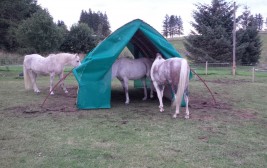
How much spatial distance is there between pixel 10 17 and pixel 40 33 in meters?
10.7

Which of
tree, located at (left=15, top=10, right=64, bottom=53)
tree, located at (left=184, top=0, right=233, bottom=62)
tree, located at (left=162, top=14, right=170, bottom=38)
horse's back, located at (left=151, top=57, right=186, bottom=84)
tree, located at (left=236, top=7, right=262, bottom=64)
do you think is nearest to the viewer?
horse's back, located at (left=151, top=57, right=186, bottom=84)

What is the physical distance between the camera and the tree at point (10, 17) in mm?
36000

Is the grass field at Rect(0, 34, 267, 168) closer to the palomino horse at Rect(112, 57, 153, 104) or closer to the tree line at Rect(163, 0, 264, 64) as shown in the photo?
the palomino horse at Rect(112, 57, 153, 104)

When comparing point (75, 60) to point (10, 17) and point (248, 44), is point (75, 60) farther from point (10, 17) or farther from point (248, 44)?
point (10, 17)

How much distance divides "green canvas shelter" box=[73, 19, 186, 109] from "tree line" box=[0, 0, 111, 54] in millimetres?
25386

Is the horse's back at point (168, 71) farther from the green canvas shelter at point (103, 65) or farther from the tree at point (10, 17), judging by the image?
the tree at point (10, 17)

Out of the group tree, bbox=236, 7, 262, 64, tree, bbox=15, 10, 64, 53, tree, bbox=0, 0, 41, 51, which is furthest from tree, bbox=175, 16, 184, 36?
tree, bbox=236, 7, 262, 64

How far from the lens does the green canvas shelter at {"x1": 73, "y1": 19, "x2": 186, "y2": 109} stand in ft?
24.5

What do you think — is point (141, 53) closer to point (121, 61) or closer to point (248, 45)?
point (121, 61)

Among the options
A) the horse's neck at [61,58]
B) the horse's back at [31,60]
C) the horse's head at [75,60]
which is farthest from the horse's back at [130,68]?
the horse's back at [31,60]

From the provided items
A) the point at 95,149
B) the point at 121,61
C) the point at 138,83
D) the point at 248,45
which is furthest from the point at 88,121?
the point at 248,45

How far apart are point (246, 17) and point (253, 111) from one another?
78.1 ft

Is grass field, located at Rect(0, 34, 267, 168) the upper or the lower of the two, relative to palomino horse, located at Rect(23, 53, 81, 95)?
lower

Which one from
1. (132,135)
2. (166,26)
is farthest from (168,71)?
(166,26)
